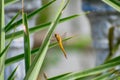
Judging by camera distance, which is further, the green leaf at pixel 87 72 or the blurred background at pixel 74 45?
the blurred background at pixel 74 45

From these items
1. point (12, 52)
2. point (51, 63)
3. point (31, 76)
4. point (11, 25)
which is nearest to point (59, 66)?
point (51, 63)

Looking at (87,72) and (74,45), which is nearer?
(87,72)

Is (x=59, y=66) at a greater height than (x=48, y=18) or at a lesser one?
lesser

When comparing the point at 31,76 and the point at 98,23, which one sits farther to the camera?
the point at 98,23

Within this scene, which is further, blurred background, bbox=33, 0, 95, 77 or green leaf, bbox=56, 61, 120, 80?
blurred background, bbox=33, 0, 95, 77

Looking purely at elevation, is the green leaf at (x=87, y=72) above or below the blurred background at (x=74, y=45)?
below

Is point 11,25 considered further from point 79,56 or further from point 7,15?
point 79,56

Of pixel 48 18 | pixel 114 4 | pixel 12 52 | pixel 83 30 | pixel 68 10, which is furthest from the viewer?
pixel 83 30

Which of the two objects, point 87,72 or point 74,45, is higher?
point 74,45

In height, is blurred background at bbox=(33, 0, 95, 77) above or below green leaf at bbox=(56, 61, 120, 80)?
above

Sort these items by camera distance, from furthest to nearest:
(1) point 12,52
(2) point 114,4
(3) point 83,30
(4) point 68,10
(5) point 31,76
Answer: (3) point 83,30, (4) point 68,10, (1) point 12,52, (2) point 114,4, (5) point 31,76

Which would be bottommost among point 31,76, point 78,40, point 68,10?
point 31,76
